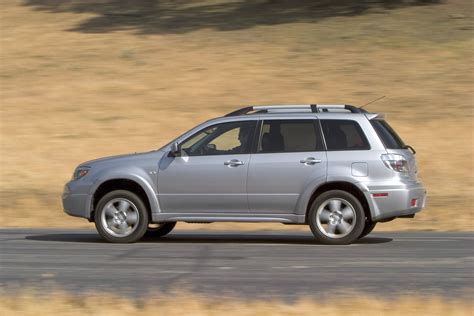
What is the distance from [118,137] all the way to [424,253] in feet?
40.5

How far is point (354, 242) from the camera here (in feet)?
46.4

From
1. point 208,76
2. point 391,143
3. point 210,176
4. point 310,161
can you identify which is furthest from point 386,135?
point 208,76

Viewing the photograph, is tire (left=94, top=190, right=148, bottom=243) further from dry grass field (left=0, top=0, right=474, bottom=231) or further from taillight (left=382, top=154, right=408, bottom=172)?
dry grass field (left=0, top=0, right=474, bottom=231)

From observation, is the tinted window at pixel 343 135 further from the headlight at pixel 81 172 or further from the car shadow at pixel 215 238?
the headlight at pixel 81 172

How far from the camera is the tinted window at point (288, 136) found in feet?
44.8

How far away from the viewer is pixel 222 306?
27.6ft

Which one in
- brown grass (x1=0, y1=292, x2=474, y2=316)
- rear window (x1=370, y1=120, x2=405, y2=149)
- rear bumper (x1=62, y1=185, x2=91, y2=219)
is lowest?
brown grass (x1=0, y1=292, x2=474, y2=316)

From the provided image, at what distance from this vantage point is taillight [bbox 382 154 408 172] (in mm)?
13352

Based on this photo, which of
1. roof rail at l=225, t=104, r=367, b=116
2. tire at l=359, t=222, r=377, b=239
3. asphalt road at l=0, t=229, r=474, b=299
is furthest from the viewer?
tire at l=359, t=222, r=377, b=239

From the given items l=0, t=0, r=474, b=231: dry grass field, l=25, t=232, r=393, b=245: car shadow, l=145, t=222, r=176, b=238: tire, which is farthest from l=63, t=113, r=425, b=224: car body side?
l=0, t=0, r=474, b=231: dry grass field

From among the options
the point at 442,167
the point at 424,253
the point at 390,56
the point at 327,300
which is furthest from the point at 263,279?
the point at 390,56

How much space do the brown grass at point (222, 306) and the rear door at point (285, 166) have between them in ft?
15.2

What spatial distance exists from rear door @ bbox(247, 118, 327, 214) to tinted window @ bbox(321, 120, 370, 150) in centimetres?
12

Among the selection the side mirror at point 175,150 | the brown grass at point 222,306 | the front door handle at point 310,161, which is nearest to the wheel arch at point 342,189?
the front door handle at point 310,161
